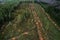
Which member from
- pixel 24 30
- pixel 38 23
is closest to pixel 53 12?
pixel 38 23

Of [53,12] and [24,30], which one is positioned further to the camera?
[53,12]

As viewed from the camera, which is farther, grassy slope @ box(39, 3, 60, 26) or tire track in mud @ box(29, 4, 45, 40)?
grassy slope @ box(39, 3, 60, 26)

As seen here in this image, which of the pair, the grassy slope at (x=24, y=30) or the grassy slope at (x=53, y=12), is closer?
the grassy slope at (x=24, y=30)

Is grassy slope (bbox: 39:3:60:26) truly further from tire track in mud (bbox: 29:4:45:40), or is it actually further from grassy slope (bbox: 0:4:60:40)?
grassy slope (bbox: 0:4:60:40)

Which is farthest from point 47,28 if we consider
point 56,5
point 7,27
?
point 56,5

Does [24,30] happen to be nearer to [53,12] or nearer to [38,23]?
[38,23]

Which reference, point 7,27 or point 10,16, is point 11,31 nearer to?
point 7,27

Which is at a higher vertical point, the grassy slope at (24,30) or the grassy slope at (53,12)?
the grassy slope at (24,30)

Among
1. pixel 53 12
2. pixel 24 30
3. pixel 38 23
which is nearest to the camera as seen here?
pixel 24 30

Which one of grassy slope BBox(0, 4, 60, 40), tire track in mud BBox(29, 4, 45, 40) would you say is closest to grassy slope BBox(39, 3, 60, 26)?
tire track in mud BBox(29, 4, 45, 40)

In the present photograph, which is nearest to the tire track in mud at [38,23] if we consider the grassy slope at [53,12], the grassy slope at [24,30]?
the grassy slope at [24,30]

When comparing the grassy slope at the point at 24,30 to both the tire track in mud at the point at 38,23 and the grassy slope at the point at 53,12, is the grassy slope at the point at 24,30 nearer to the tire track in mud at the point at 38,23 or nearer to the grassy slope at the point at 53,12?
the tire track in mud at the point at 38,23
